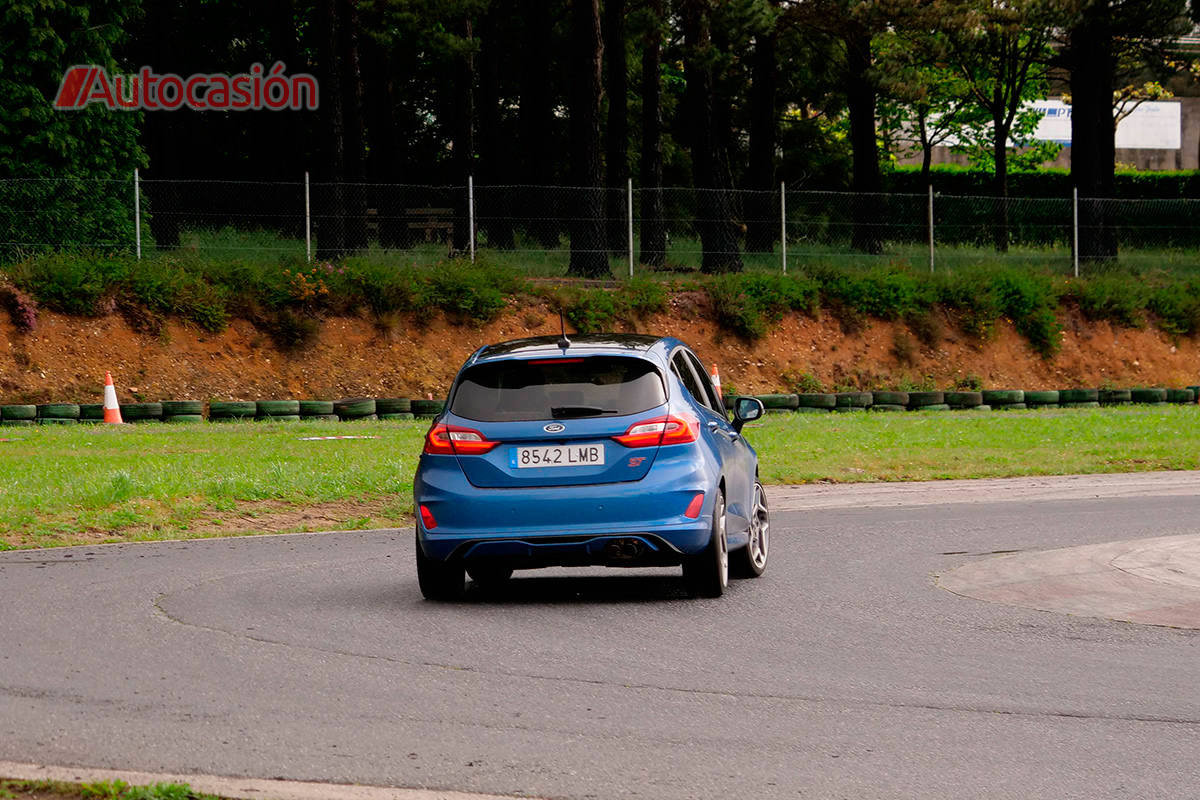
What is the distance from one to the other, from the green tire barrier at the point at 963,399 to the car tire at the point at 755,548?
1859 centimetres

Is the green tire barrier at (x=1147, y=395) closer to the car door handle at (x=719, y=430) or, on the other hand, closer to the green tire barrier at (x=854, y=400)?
the green tire barrier at (x=854, y=400)

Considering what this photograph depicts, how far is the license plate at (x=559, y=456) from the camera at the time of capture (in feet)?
32.6

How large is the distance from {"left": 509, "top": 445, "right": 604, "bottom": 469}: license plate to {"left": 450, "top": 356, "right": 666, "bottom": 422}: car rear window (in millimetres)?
185

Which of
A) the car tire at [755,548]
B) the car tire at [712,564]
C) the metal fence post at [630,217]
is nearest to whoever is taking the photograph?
the car tire at [712,564]

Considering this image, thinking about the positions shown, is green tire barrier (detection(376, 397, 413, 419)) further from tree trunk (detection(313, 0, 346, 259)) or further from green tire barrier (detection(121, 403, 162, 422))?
tree trunk (detection(313, 0, 346, 259))

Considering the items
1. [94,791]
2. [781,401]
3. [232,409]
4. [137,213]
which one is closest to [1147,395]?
[781,401]

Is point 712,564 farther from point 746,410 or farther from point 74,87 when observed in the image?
point 74,87

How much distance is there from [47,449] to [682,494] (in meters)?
12.9

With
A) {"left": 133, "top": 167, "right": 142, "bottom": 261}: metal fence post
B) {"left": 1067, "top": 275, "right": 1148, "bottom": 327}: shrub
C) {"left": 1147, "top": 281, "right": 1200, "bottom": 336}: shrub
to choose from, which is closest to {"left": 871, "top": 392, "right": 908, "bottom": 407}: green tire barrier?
{"left": 1067, "top": 275, "right": 1148, "bottom": 327}: shrub

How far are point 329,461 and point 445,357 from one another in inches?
525

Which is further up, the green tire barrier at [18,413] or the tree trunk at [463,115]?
the tree trunk at [463,115]

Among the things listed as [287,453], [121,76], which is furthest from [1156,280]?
[287,453]

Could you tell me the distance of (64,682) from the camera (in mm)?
7703

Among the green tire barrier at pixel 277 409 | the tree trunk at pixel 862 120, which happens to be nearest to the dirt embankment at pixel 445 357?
the green tire barrier at pixel 277 409
